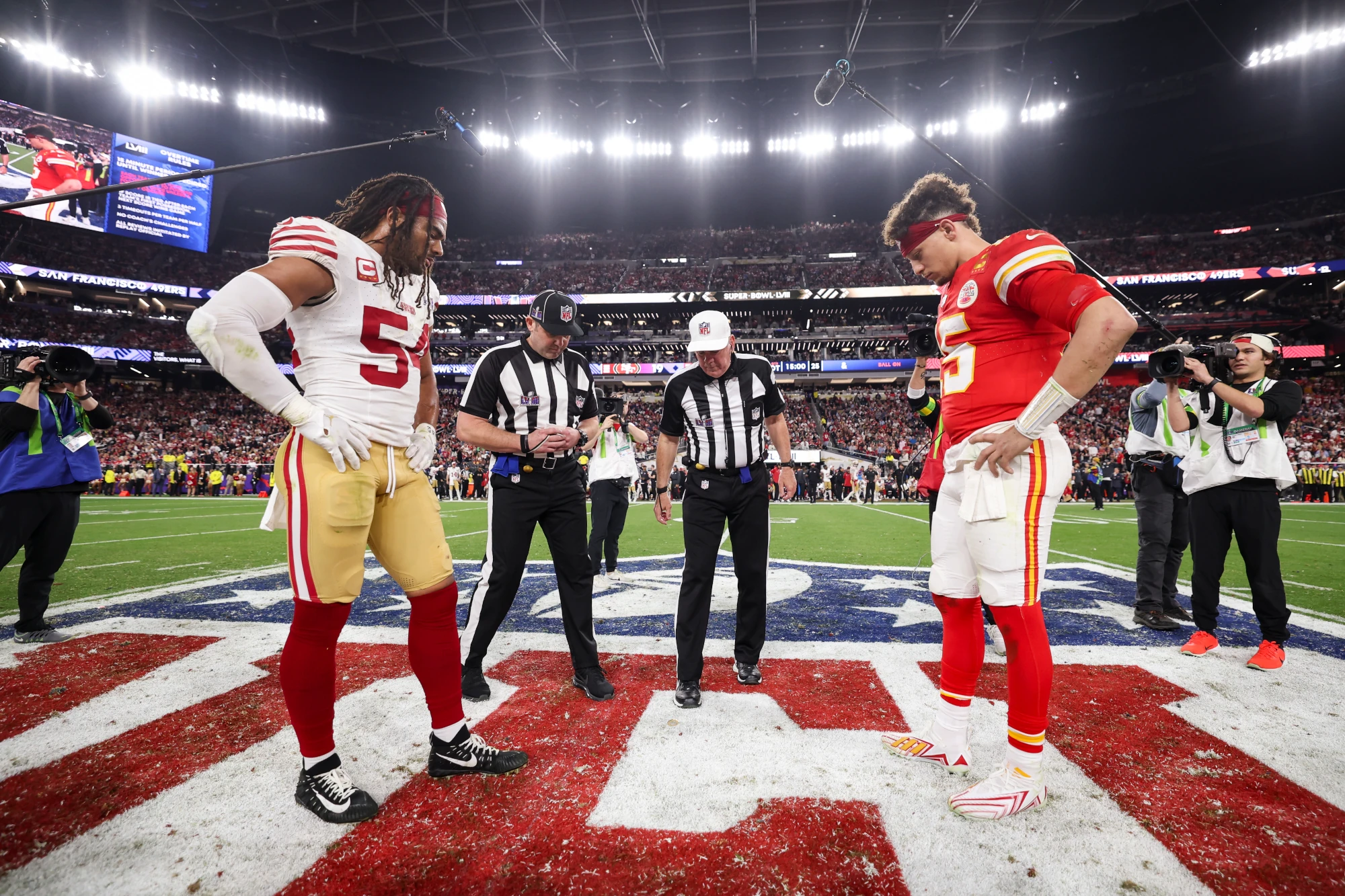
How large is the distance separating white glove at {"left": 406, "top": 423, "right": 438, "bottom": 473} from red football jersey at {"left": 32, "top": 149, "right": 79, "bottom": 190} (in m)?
41.2

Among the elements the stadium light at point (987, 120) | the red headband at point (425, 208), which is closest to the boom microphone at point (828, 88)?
the red headband at point (425, 208)

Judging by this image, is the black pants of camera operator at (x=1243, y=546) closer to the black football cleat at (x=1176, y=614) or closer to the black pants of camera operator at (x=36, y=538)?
the black football cleat at (x=1176, y=614)

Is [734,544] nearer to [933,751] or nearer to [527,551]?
[527,551]

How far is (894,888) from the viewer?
1.38 meters

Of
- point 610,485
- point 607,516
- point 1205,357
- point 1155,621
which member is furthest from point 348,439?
point 1155,621

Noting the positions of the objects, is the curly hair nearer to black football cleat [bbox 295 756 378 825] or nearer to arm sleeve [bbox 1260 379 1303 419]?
arm sleeve [bbox 1260 379 1303 419]

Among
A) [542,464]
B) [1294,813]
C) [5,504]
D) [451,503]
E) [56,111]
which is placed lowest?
[451,503]

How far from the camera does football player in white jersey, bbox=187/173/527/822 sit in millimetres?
1682

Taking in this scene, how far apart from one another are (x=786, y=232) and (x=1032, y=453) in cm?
4606

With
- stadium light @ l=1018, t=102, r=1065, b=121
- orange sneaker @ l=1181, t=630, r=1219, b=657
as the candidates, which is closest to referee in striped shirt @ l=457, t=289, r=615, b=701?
orange sneaker @ l=1181, t=630, r=1219, b=657

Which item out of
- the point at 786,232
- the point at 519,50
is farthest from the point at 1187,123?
the point at 519,50

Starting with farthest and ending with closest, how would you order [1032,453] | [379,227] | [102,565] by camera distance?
[102,565], [379,227], [1032,453]

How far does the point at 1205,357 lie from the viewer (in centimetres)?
313

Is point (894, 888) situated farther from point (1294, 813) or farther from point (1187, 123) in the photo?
point (1187, 123)
